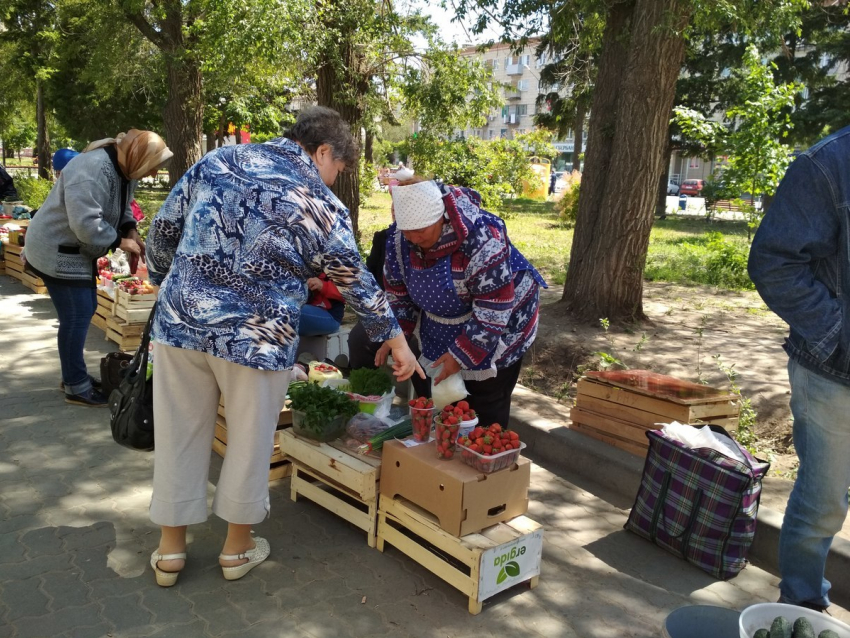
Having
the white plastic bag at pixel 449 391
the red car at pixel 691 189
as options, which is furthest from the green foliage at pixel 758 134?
the red car at pixel 691 189

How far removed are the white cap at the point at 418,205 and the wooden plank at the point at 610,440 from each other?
2.00m

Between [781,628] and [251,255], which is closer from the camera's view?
[781,628]

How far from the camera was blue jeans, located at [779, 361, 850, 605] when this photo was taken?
248 centimetres

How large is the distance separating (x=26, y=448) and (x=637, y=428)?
3.68 m

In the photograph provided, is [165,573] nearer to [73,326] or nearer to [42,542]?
[42,542]

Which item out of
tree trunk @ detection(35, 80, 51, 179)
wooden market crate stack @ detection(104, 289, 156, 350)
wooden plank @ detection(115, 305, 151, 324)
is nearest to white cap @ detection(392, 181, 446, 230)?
wooden market crate stack @ detection(104, 289, 156, 350)

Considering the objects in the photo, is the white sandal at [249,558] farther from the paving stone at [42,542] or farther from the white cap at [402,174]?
the white cap at [402,174]

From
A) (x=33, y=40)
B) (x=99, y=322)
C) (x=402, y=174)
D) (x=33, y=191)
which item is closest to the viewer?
(x=402, y=174)

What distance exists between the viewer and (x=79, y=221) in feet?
14.0

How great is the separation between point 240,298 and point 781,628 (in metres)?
2.09

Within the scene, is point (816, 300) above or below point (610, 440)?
above

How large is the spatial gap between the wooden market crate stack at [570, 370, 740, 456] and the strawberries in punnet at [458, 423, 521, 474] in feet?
3.66

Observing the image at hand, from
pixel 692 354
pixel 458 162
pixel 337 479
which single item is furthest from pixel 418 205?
pixel 458 162

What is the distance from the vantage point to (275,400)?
2.78 metres
